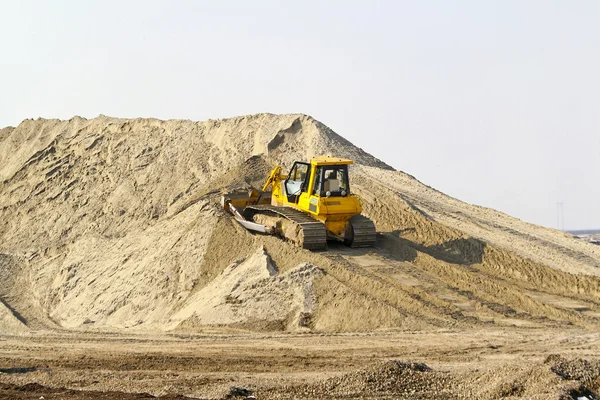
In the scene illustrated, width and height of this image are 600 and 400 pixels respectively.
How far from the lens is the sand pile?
55.0ft

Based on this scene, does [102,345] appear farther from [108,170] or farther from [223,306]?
[108,170]

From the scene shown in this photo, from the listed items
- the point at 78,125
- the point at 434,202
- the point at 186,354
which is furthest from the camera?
the point at 78,125

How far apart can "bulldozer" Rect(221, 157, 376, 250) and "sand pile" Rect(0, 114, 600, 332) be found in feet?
1.23

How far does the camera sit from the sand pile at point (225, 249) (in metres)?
16.8

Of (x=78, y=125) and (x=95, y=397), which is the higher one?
(x=78, y=125)

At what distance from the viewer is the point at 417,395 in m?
9.93

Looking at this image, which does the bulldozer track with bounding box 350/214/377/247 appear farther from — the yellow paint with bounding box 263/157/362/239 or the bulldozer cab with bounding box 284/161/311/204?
the bulldozer cab with bounding box 284/161/311/204

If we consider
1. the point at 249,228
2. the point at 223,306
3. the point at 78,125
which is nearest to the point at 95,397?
the point at 223,306

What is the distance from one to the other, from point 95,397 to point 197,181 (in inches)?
656

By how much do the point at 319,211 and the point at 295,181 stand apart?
1619 mm

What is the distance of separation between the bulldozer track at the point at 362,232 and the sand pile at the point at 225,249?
0.35 metres

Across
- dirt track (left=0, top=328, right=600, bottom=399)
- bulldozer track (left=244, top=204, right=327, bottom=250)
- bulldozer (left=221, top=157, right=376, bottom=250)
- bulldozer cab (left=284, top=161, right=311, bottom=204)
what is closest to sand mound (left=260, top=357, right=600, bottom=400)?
dirt track (left=0, top=328, right=600, bottom=399)

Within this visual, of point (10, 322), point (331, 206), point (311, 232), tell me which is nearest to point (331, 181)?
point (331, 206)

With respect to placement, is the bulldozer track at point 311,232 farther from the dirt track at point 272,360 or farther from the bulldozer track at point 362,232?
the dirt track at point 272,360
